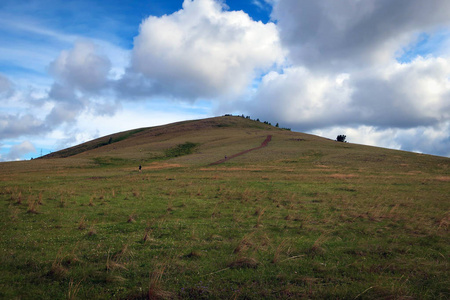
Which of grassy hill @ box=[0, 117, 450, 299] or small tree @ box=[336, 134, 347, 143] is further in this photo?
small tree @ box=[336, 134, 347, 143]

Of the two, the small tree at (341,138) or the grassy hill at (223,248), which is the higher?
the small tree at (341,138)

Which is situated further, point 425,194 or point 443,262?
point 425,194

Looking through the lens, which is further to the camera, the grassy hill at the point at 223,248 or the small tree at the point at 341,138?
the small tree at the point at 341,138

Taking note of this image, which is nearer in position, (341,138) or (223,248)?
(223,248)

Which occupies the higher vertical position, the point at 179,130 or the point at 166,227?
the point at 179,130

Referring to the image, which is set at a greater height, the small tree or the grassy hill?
the small tree

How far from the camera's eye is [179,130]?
14625 cm

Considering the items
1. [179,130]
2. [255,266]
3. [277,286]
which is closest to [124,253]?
[255,266]

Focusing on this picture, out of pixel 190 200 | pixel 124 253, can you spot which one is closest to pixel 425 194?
pixel 190 200

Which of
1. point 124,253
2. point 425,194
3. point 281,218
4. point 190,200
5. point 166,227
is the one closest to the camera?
point 124,253

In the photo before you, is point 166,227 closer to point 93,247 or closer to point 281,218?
point 93,247

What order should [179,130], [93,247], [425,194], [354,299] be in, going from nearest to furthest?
[354,299] < [93,247] < [425,194] < [179,130]

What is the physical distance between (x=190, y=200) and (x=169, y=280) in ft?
45.4

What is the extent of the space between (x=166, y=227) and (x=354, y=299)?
952 centimetres
